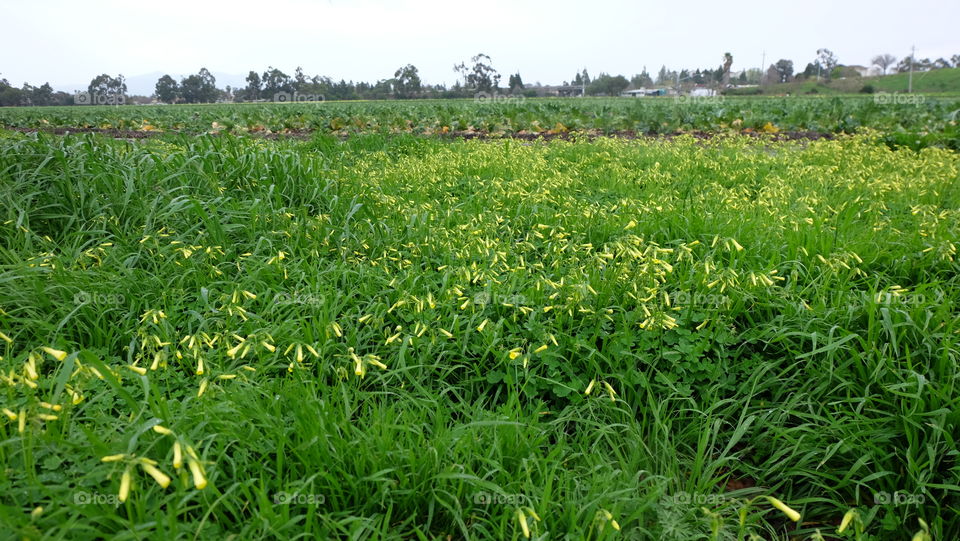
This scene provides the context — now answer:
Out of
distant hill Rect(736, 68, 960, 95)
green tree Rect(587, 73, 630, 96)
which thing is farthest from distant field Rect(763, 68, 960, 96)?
green tree Rect(587, 73, 630, 96)

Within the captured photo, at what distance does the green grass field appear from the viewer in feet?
5.53

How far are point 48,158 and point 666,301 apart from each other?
4.56 meters
